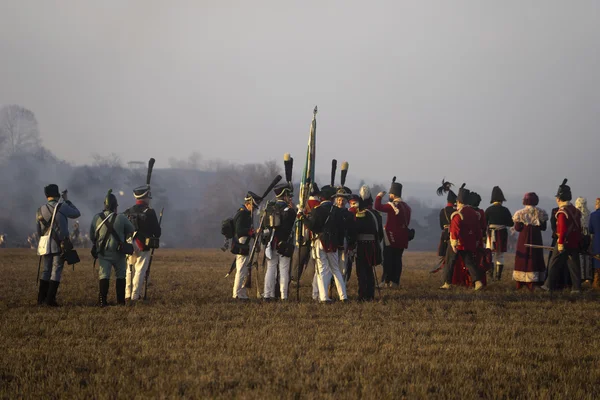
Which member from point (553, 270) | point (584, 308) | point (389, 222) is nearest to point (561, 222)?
point (553, 270)

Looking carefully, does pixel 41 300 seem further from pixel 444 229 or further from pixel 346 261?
pixel 444 229

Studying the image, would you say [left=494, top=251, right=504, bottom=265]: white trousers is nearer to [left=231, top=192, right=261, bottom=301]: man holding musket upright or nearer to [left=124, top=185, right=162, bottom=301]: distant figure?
[left=231, top=192, right=261, bottom=301]: man holding musket upright

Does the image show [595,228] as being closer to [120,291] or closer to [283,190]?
[283,190]

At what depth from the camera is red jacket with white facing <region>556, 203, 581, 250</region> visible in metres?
13.6

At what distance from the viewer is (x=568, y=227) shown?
13562 mm

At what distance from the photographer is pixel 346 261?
13.8 meters

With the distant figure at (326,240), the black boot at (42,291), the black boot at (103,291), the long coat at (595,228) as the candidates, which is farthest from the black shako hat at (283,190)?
the long coat at (595,228)

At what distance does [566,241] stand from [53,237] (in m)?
9.63

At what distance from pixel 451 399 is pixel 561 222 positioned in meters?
8.78

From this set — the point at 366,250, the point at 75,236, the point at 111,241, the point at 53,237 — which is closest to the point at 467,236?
the point at 366,250

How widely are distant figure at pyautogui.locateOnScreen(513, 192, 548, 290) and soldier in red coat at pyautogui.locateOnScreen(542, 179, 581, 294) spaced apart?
1.63 ft

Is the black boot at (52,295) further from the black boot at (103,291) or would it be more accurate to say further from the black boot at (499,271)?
the black boot at (499,271)

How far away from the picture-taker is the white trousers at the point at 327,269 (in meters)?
11.9

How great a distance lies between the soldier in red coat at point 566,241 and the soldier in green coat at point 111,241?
8.23 metres
